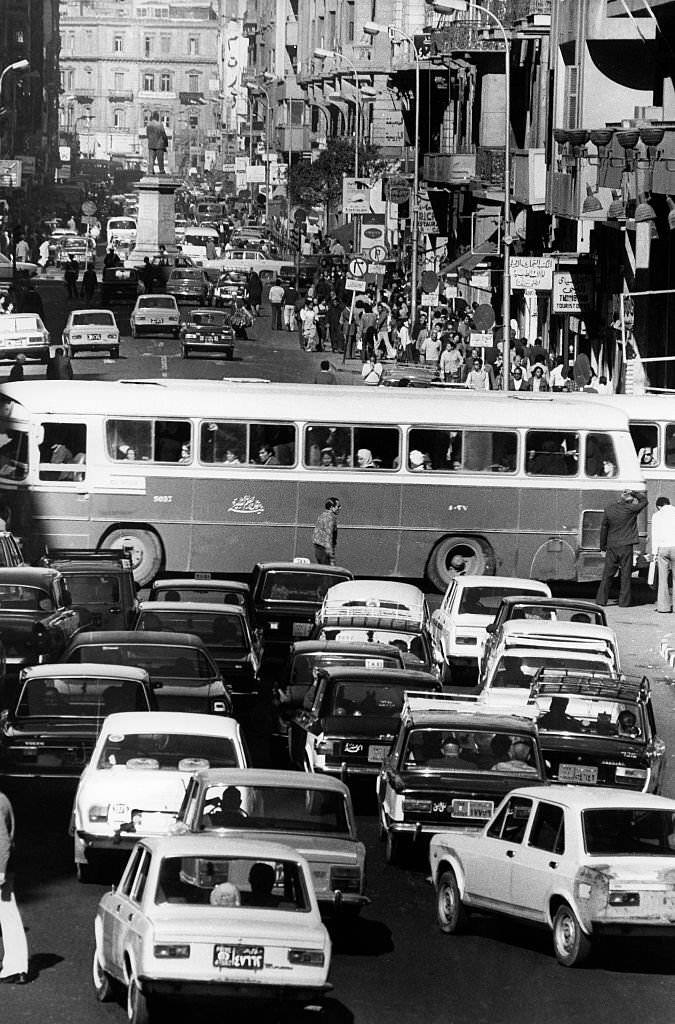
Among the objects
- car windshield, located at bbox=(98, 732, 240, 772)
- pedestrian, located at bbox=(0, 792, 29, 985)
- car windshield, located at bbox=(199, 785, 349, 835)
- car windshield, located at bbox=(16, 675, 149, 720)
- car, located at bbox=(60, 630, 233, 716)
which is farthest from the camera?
car, located at bbox=(60, 630, 233, 716)

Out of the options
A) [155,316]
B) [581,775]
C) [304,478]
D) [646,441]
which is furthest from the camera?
[155,316]

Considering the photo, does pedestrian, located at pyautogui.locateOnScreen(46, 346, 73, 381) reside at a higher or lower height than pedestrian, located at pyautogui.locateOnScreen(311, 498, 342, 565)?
higher

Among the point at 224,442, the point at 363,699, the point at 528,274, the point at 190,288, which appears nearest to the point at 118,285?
the point at 190,288

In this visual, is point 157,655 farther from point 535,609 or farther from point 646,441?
point 646,441

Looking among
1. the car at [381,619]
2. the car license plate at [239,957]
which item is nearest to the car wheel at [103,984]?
the car license plate at [239,957]

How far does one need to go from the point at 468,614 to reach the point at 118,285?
222ft

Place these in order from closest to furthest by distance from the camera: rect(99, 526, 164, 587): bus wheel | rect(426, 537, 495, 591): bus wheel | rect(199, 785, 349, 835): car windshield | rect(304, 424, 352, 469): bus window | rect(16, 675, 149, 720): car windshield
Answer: rect(199, 785, 349, 835): car windshield
rect(16, 675, 149, 720): car windshield
rect(99, 526, 164, 587): bus wheel
rect(426, 537, 495, 591): bus wheel
rect(304, 424, 352, 469): bus window

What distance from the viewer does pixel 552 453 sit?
33.5 m

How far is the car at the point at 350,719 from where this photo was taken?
19.1 m

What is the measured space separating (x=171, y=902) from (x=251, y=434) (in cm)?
2167

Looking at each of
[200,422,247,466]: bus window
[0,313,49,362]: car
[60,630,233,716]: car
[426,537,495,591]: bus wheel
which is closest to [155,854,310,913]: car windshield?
[60,630,233,716]: car

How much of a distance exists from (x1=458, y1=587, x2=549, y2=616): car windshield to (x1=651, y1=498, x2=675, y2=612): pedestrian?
476cm

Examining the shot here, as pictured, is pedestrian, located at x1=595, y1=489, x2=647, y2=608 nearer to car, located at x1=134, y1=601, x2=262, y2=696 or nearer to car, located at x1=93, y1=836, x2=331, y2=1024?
car, located at x1=134, y1=601, x2=262, y2=696

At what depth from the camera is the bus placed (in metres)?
32.9
